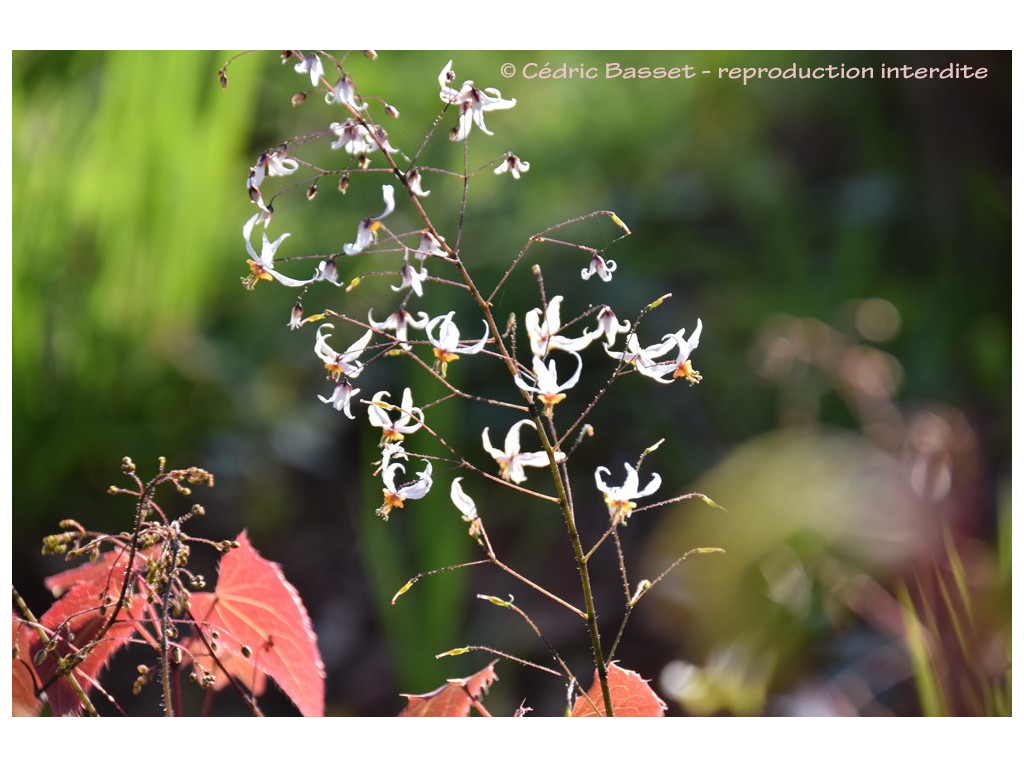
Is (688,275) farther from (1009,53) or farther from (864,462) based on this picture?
(1009,53)

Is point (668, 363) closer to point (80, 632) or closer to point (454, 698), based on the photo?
point (454, 698)

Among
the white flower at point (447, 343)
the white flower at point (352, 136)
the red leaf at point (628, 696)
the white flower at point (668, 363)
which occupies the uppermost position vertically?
the white flower at point (352, 136)

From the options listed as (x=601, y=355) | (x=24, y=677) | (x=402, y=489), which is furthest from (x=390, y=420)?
(x=601, y=355)

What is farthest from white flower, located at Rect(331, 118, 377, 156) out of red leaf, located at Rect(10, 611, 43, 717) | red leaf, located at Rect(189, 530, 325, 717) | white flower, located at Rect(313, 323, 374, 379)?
red leaf, located at Rect(10, 611, 43, 717)

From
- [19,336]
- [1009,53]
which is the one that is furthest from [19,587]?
[1009,53]

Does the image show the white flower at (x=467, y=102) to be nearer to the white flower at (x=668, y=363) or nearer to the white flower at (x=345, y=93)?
the white flower at (x=345, y=93)

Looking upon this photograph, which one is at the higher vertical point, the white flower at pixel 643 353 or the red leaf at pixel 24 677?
the white flower at pixel 643 353

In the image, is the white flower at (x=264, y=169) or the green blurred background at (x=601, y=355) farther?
the green blurred background at (x=601, y=355)

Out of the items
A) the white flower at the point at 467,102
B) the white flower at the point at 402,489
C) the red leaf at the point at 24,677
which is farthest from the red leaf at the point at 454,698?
the white flower at the point at 467,102
